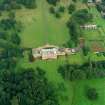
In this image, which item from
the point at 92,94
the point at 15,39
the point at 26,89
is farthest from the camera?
the point at 15,39

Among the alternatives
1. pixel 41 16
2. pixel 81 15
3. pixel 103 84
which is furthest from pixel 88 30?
pixel 103 84

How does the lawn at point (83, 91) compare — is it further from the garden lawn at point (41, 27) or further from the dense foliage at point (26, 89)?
the garden lawn at point (41, 27)

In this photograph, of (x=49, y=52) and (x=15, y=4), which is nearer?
(x=49, y=52)

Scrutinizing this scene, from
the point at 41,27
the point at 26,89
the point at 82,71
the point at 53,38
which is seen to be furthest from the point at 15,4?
the point at 26,89

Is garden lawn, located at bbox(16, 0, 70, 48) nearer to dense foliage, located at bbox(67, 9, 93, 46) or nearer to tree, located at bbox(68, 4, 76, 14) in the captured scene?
dense foliage, located at bbox(67, 9, 93, 46)

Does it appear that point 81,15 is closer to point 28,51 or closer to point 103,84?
point 28,51

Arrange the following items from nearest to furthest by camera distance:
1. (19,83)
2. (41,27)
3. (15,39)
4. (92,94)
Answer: (92,94)
(19,83)
(15,39)
(41,27)

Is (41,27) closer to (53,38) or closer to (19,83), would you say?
(53,38)

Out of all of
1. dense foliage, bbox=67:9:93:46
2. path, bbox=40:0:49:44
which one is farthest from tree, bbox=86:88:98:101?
path, bbox=40:0:49:44
